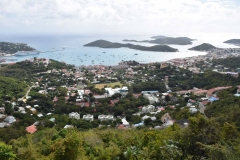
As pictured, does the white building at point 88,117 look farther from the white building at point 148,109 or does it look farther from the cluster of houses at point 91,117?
the white building at point 148,109

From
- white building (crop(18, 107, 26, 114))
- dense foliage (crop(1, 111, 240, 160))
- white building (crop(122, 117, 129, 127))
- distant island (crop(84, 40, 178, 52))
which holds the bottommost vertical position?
white building (crop(122, 117, 129, 127))

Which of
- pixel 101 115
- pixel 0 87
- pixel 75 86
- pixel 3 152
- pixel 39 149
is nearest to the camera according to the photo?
pixel 3 152

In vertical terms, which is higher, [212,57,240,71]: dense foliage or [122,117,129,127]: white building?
[212,57,240,71]: dense foliage

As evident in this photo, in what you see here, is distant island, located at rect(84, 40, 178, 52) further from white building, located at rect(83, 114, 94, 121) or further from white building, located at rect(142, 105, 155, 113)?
white building, located at rect(83, 114, 94, 121)

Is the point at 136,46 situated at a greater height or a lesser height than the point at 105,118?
greater

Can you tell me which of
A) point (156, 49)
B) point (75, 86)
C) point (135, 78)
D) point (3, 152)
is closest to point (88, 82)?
point (75, 86)

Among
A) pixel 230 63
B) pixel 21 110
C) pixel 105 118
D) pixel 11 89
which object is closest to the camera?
pixel 105 118

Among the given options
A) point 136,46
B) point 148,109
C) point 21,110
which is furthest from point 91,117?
point 136,46

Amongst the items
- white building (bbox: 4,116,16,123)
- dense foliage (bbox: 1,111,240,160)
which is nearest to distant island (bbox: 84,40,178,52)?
white building (bbox: 4,116,16,123)

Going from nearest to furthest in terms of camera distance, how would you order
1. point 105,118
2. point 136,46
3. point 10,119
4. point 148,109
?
point 10,119 → point 105,118 → point 148,109 → point 136,46

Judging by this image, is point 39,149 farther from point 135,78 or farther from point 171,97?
point 135,78

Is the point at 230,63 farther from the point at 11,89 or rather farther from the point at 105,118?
the point at 11,89
